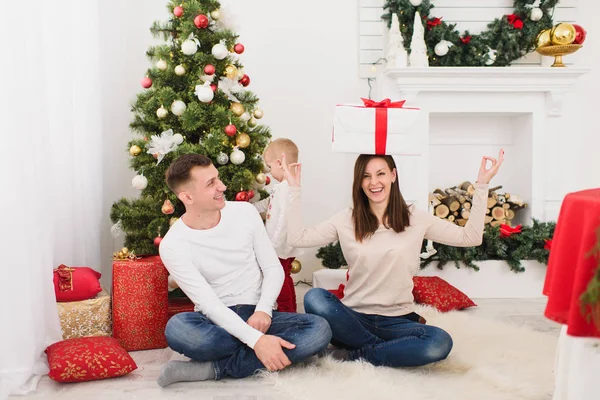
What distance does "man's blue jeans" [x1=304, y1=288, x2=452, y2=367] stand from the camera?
7.34ft

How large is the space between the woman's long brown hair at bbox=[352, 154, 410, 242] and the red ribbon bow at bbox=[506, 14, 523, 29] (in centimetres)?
196

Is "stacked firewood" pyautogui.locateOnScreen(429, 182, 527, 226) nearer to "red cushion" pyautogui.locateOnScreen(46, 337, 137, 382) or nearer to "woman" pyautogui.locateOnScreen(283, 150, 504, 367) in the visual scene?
"woman" pyautogui.locateOnScreen(283, 150, 504, 367)

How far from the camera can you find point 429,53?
153 inches

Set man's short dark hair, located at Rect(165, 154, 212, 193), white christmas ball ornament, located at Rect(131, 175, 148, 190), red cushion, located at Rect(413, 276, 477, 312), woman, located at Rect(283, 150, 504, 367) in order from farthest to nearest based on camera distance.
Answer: red cushion, located at Rect(413, 276, 477, 312)
white christmas ball ornament, located at Rect(131, 175, 148, 190)
man's short dark hair, located at Rect(165, 154, 212, 193)
woman, located at Rect(283, 150, 504, 367)

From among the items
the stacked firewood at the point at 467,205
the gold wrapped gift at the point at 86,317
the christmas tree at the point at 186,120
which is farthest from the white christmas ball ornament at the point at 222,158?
the stacked firewood at the point at 467,205

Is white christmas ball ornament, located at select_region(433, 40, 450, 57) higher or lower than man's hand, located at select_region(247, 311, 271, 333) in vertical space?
higher

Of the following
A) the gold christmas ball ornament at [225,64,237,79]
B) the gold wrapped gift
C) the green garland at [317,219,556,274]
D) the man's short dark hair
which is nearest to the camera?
the man's short dark hair

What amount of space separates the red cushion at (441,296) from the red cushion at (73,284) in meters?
1.65

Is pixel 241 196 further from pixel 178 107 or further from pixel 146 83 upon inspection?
pixel 146 83

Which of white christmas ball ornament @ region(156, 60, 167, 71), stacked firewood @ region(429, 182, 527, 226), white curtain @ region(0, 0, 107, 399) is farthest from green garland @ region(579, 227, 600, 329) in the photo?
A: stacked firewood @ region(429, 182, 527, 226)

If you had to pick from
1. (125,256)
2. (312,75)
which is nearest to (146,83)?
(125,256)

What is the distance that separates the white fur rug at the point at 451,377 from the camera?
6.62ft

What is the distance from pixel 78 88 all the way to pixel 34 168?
3.46 feet

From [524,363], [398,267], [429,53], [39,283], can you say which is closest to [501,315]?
[524,363]
